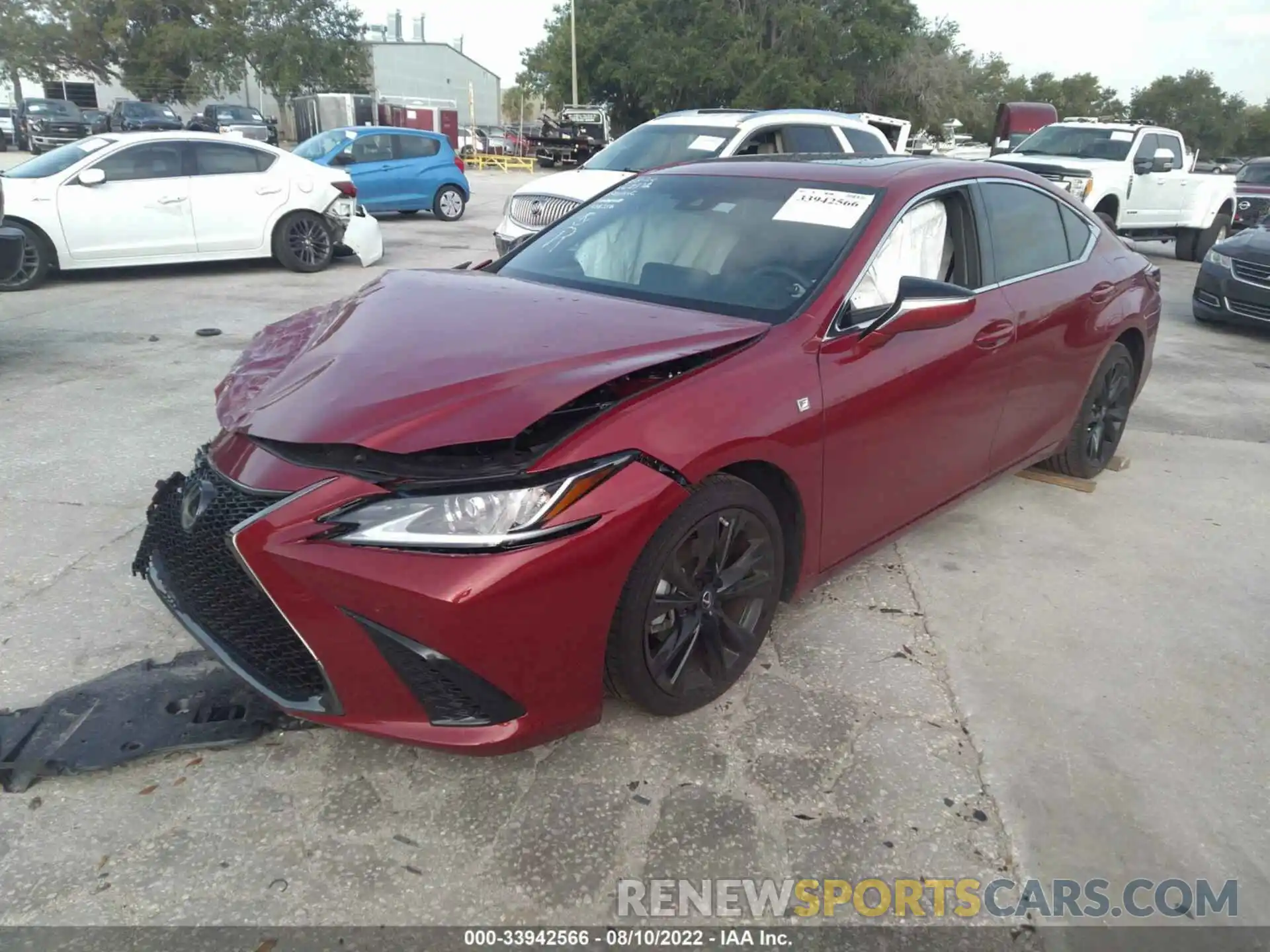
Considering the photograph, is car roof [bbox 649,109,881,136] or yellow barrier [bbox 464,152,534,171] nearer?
car roof [bbox 649,109,881,136]

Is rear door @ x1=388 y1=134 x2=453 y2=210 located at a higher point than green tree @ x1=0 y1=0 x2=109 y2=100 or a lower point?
lower

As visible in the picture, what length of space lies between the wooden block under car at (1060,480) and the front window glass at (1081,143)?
10.1 metres

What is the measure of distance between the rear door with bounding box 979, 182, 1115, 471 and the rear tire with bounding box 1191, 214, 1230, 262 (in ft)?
40.7

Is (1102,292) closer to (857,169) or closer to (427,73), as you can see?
(857,169)

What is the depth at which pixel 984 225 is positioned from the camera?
145 inches

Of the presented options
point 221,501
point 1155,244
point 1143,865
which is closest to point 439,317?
point 221,501

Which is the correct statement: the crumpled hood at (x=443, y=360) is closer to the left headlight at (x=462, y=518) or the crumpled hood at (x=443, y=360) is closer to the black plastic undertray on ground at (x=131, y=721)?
the left headlight at (x=462, y=518)

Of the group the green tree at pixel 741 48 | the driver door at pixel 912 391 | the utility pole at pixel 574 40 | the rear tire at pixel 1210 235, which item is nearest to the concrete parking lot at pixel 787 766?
the driver door at pixel 912 391

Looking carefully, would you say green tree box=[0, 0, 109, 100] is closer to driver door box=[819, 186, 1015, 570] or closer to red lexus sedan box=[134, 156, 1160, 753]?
red lexus sedan box=[134, 156, 1160, 753]

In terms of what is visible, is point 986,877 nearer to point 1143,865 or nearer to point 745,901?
point 1143,865

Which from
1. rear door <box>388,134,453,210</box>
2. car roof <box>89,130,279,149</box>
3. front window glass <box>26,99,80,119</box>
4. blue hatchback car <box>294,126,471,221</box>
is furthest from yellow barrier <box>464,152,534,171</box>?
car roof <box>89,130,279,149</box>

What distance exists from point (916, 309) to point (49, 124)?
1423 inches

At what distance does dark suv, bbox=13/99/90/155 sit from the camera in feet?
99.5

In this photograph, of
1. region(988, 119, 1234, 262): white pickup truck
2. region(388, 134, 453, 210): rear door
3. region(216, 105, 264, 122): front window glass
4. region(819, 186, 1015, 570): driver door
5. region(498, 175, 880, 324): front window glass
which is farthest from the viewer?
region(216, 105, 264, 122): front window glass
